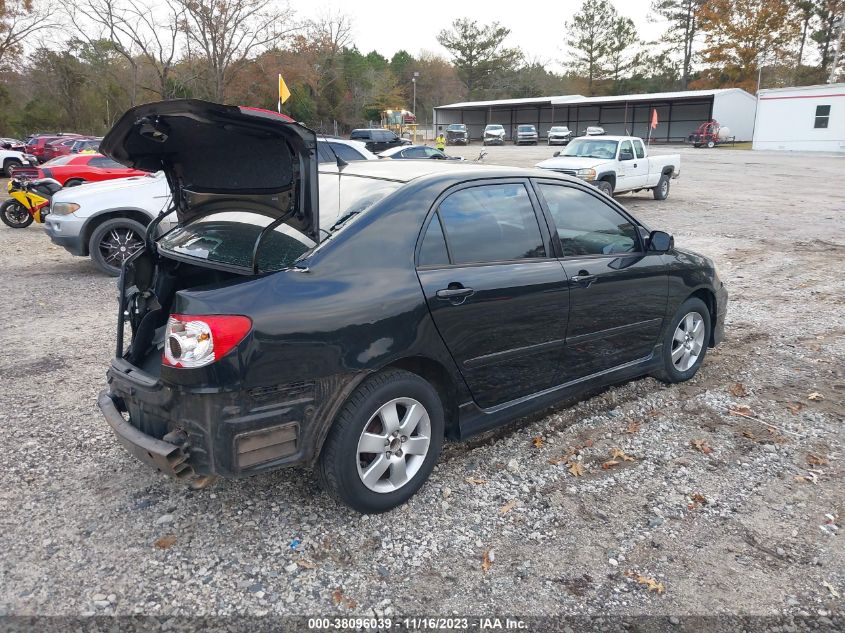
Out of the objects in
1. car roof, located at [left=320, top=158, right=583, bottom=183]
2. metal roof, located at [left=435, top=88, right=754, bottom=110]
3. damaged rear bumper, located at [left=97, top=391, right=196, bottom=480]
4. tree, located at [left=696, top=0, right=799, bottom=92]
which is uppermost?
tree, located at [left=696, top=0, right=799, bottom=92]

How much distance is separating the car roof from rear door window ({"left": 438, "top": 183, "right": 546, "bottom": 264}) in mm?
92

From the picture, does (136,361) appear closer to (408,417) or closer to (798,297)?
(408,417)

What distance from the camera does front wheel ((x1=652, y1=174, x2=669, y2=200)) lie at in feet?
58.2

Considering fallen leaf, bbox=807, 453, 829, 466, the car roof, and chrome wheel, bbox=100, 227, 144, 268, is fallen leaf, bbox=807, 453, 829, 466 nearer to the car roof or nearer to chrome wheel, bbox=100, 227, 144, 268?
the car roof

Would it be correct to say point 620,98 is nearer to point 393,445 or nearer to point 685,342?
point 685,342

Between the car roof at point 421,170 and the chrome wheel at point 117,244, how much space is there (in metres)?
5.85

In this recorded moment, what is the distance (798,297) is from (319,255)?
274 inches

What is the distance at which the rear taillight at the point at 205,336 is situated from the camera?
9.01 ft

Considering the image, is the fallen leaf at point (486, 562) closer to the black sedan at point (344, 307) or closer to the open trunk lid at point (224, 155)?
the black sedan at point (344, 307)

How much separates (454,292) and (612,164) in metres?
13.5

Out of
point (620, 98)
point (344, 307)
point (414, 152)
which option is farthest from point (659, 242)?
point (620, 98)

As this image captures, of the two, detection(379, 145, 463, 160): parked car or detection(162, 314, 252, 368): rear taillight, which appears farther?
detection(379, 145, 463, 160): parked car

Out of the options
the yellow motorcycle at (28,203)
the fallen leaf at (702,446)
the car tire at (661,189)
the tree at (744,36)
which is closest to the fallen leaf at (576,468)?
the fallen leaf at (702,446)

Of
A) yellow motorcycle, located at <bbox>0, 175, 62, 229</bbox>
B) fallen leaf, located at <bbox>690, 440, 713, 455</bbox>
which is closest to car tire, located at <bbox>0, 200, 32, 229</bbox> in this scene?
yellow motorcycle, located at <bbox>0, 175, 62, 229</bbox>
